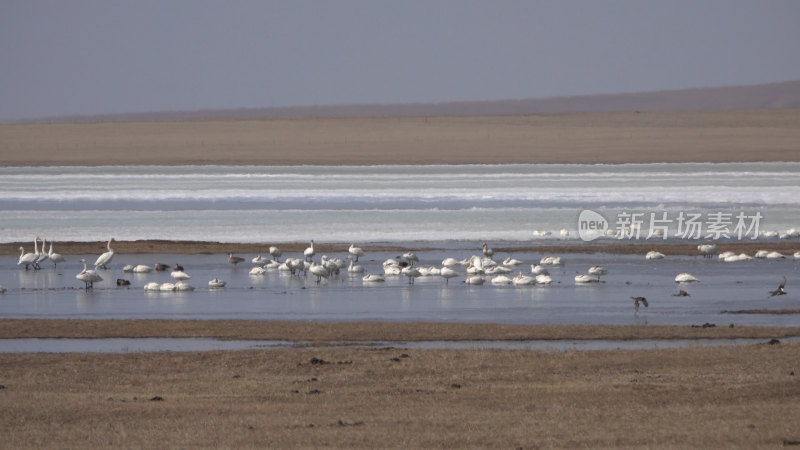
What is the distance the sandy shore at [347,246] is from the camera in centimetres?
2258

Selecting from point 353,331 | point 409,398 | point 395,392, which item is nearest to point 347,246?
point 353,331

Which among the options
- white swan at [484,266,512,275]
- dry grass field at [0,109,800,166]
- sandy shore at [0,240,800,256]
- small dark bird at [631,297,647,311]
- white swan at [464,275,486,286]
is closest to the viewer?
small dark bird at [631,297,647,311]

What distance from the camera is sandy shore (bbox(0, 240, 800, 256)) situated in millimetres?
22578

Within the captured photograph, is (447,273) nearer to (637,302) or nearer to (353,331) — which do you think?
(637,302)

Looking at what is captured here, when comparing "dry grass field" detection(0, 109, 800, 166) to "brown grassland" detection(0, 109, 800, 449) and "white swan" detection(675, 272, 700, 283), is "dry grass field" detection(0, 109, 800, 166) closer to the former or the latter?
"white swan" detection(675, 272, 700, 283)

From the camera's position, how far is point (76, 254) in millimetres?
23406

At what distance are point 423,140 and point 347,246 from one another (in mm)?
44927

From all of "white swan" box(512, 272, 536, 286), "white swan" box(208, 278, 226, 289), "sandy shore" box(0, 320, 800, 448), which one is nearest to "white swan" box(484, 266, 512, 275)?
"white swan" box(512, 272, 536, 286)

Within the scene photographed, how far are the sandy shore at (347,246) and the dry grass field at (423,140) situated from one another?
29.1 m

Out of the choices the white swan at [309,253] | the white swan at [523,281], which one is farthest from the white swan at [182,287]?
the white swan at [523,281]

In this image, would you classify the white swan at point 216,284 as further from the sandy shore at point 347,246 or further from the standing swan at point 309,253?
the sandy shore at point 347,246

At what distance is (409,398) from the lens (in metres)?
8.73

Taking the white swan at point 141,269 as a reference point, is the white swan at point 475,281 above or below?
below

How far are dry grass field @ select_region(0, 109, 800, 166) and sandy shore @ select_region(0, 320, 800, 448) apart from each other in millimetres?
42562
